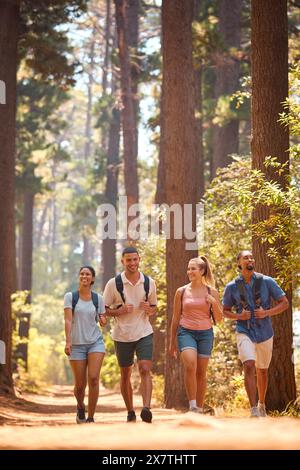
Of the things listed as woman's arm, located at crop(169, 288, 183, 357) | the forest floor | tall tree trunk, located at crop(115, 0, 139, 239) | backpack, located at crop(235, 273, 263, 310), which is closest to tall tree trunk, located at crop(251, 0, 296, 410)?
backpack, located at crop(235, 273, 263, 310)

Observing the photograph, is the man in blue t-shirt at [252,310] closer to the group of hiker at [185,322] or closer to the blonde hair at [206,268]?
the group of hiker at [185,322]

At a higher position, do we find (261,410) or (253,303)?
(253,303)

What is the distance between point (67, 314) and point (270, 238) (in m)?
2.77

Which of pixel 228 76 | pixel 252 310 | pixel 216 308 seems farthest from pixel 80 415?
pixel 228 76

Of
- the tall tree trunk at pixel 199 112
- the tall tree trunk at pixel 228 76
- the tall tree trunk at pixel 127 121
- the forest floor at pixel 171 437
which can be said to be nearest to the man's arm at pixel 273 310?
the forest floor at pixel 171 437

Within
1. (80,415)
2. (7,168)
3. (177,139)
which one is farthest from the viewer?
(7,168)

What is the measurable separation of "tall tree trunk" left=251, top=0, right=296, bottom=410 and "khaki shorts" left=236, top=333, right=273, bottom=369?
3.74 feet

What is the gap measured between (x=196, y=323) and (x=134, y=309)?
0.79m

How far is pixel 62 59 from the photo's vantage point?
21703 millimetres

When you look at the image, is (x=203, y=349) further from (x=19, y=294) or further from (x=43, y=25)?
(x=19, y=294)

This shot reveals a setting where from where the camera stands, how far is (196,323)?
1017 centimetres

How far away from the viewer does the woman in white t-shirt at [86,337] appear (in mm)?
10391

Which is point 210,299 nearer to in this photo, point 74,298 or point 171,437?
point 74,298

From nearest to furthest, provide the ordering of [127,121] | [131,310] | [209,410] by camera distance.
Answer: [131,310], [209,410], [127,121]
